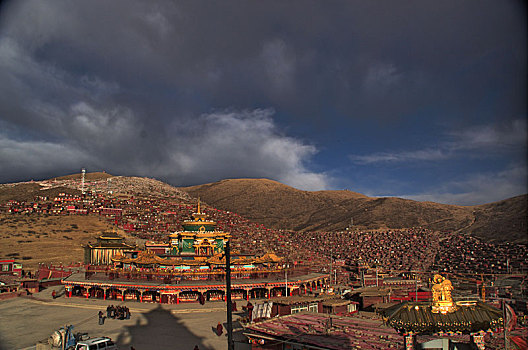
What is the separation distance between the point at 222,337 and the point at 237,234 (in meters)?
53.1

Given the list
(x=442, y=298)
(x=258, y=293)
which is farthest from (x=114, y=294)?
(x=442, y=298)

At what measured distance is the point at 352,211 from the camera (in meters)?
130

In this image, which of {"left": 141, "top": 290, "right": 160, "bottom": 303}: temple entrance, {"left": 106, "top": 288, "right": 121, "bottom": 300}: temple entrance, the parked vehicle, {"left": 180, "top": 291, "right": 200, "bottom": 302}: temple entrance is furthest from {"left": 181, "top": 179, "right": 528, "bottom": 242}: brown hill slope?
the parked vehicle

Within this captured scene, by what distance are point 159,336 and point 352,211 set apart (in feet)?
386

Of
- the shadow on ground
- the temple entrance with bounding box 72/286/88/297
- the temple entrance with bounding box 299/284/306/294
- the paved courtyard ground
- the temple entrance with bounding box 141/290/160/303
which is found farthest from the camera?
the temple entrance with bounding box 299/284/306/294

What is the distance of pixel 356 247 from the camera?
61.8 m

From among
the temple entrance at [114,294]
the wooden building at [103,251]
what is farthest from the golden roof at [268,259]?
the wooden building at [103,251]

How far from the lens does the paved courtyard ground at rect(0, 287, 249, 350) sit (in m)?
17.9

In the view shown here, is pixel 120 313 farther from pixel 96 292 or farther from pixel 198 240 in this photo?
pixel 198 240

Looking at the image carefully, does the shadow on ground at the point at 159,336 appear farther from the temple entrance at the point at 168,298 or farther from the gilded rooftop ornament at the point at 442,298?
the gilded rooftop ornament at the point at 442,298

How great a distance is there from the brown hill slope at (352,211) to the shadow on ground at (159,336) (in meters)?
60.6

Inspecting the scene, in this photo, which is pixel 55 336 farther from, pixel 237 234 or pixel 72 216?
pixel 72 216

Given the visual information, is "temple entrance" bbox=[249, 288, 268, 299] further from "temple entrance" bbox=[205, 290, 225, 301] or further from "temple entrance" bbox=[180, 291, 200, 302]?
"temple entrance" bbox=[180, 291, 200, 302]

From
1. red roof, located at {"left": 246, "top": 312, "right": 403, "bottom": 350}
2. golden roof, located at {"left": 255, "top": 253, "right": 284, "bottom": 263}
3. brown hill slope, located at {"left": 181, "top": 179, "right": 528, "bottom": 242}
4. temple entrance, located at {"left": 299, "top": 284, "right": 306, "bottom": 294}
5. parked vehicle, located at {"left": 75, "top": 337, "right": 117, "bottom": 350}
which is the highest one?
brown hill slope, located at {"left": 181, "top": 179, "right": 528, "bottom": 242}
